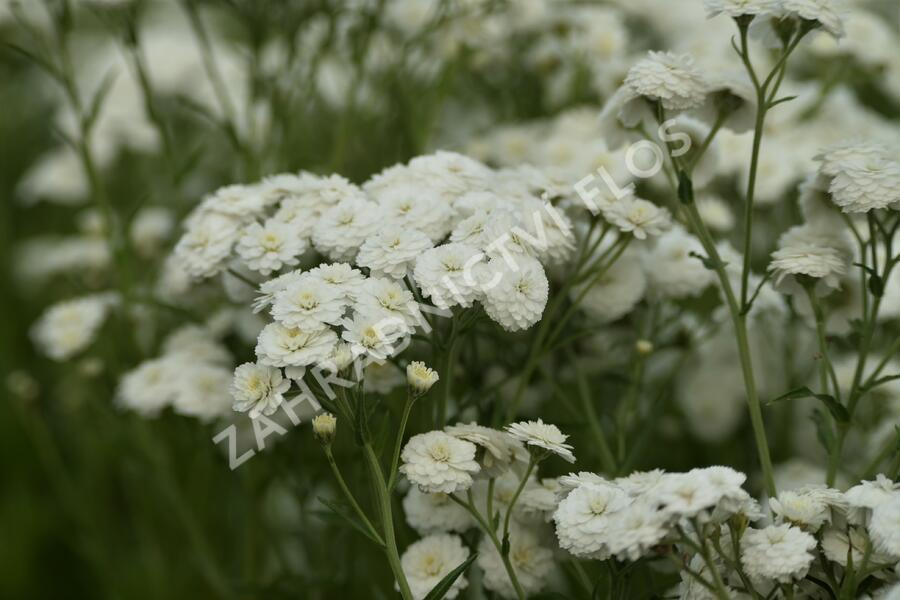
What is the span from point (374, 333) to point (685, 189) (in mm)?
364

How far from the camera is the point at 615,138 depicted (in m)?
1.29

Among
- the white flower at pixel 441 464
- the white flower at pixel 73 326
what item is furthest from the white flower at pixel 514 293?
the white flower at pixel 73 326

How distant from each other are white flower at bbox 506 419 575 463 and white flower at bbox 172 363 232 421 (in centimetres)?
49

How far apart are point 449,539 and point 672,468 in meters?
0.64

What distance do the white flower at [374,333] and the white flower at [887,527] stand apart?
0.44 m

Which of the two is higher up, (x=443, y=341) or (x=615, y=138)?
(x=615, y=138)

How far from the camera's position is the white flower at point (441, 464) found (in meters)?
0.96

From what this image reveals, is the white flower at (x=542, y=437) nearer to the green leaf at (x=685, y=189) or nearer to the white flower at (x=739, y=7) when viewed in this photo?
the green leaf at (x=685, y=189)

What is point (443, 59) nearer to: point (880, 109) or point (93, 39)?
point (880, 109)

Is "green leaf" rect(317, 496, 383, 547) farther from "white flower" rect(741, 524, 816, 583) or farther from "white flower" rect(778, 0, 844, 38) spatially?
"white flower" rect(778, 0, 844, 38)

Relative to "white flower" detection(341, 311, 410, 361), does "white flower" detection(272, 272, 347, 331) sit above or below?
above

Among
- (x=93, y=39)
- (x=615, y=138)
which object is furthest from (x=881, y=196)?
(x=93, y=39)

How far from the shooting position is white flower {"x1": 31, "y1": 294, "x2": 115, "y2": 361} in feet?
5.08

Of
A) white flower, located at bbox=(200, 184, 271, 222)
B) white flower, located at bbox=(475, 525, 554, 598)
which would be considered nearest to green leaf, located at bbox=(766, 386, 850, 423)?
white flower, located at bbox=(475, 525, 554, 598)
